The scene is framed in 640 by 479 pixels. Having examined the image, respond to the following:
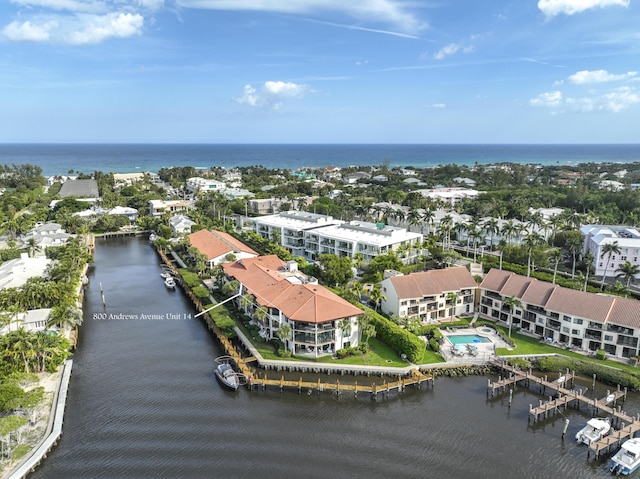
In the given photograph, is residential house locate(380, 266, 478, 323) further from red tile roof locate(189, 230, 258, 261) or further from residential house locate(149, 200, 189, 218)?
residential house locate(149, 200, 189, 218)

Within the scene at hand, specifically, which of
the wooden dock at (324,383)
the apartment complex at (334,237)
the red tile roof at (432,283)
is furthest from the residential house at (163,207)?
the wooden dock at (324,383)

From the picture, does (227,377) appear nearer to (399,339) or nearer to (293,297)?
(293,297)

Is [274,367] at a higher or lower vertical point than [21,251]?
lower

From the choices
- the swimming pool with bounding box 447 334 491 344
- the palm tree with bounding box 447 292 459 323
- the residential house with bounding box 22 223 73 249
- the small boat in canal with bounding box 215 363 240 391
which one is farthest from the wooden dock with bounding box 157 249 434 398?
the residential house with bounding box 22 223 73 249

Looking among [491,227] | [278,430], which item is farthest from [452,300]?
[491,227]

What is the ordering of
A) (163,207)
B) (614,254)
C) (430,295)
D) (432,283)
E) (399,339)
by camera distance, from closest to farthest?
(399,339)
(430,295)
(432,283)
(614,254)
(163,207)

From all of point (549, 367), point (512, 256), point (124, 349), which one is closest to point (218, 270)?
point (124, 349)

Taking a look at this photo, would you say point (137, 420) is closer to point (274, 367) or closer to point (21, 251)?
point (274, 367)
